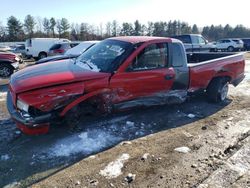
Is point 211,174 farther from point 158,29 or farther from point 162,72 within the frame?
point 158,29

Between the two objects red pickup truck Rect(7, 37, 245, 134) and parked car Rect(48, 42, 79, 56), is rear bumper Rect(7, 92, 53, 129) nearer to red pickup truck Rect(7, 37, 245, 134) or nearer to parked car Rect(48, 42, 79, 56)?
red pickup truck Rect(7, 37, 245, 134)

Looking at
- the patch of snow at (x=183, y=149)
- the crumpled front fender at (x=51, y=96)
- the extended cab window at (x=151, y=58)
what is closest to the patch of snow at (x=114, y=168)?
the patch of snow at (x=183, y=149)

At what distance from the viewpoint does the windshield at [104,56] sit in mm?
5074

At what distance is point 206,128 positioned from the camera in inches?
209

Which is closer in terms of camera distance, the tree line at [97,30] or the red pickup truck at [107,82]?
the red pickup truck at [107,82]

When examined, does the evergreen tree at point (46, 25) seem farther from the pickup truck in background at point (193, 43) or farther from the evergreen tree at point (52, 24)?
the pickup truck in background at point (193, 43)

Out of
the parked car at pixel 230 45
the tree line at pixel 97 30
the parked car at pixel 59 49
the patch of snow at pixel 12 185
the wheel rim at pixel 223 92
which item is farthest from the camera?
the tree line at pixel 97 30

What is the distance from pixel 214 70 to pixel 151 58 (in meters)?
2.07

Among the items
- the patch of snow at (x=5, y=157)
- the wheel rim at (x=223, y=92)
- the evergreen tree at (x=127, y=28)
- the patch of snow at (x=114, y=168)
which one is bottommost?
the patch of snow at (x=114, y=168)

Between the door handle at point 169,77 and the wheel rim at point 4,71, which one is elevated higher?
the door handle at point 169,77

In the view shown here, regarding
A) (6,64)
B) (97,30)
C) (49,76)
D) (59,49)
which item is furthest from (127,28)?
(49,76)

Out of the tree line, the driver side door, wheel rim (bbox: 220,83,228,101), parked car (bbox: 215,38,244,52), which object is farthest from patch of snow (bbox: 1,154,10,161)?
the tree line

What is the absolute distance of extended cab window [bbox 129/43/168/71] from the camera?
523 cm

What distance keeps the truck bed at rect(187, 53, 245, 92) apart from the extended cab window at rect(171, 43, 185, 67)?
294 mm
